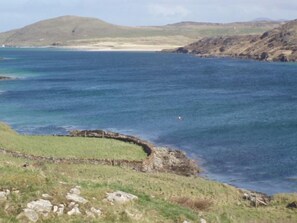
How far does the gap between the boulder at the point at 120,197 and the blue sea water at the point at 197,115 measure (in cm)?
2440

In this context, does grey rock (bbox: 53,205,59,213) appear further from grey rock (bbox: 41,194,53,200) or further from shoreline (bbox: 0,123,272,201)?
shoreline (bbox: 0,123,272,201)

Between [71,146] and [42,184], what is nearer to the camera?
[42,184]

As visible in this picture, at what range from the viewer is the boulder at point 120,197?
22.6 meters

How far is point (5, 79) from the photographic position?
15550 centimetres

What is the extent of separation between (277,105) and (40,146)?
55950 mm

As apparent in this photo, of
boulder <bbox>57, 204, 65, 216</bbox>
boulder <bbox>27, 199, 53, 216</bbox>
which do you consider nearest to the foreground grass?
boulder <bbox>27, 199, 53, 216</bbox>

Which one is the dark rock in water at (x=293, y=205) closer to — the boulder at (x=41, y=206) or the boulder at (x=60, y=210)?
the boulder at (x=60, y=210)

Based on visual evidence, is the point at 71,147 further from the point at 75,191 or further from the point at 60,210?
the point at 60,210

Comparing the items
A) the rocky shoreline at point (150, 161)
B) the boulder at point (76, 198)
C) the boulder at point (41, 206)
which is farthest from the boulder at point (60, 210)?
the rocky shoreline at point (150, 161)

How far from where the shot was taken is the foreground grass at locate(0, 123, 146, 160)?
50.6m

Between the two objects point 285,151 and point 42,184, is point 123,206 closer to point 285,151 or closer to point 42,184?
point 42,184

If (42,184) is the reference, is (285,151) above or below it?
below

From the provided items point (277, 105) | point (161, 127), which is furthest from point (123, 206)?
point (277, 105)

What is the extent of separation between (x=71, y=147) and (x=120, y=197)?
102 ft
